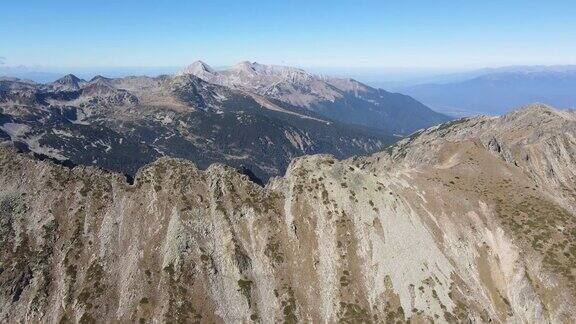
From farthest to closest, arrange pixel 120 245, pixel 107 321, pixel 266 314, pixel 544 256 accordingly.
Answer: pixel 544 256 < pixel 120 245 < pixel 266 314 < pixel 107 321

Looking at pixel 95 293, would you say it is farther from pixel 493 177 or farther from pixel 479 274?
pixel 493 177

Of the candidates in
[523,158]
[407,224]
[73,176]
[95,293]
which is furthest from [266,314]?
[523,158]

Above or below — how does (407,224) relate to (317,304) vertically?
above

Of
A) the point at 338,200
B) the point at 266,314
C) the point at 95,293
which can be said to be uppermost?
the point at 338,200

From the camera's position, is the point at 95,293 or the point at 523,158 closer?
the point at 95,293

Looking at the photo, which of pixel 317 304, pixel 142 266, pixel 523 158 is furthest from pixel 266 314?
pixel 523 158

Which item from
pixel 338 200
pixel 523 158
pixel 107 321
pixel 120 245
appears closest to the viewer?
pixel 107 321
